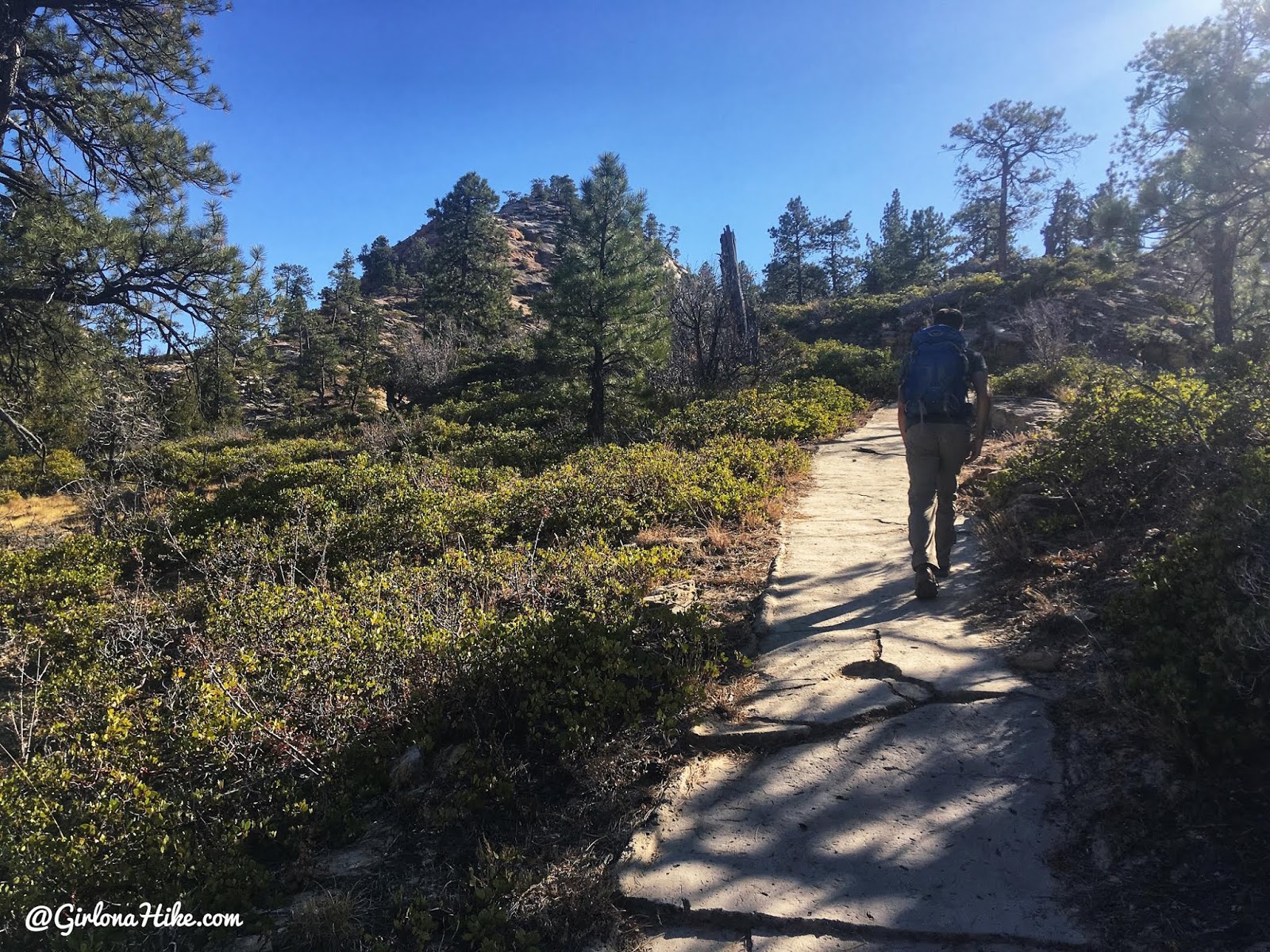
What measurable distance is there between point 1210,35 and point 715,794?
33.9ft

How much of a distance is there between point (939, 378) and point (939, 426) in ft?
1.02

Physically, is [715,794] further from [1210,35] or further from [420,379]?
[420,379]

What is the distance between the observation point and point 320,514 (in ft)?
26.3

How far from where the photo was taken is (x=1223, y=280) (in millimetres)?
12672

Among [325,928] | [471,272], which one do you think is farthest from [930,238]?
[325,928]

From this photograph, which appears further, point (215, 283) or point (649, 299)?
point (649, 299)

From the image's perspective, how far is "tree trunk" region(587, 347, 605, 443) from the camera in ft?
47.5

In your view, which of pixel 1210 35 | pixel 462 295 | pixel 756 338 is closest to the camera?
pixel 1210 35

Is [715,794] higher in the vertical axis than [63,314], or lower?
lower

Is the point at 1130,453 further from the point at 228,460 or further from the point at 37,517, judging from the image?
the point at 228,460

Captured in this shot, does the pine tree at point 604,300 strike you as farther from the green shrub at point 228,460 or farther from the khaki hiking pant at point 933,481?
the khaki hiking pant at point 933,481

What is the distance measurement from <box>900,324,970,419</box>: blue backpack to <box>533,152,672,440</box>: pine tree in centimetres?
986

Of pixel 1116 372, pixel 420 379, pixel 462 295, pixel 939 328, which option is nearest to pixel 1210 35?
pixel 1116 372

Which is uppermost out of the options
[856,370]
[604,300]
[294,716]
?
[604,300]
